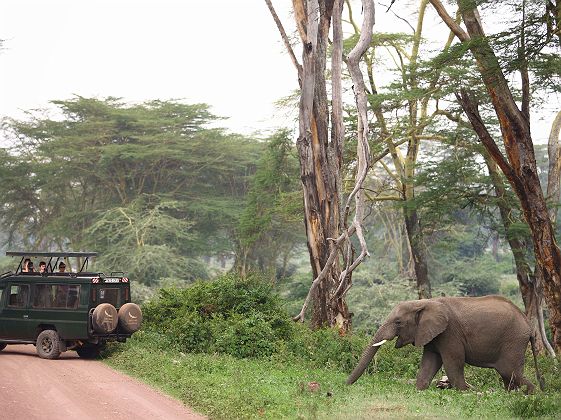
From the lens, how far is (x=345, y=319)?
2086 cm

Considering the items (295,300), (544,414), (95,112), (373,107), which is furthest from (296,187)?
(544,414)

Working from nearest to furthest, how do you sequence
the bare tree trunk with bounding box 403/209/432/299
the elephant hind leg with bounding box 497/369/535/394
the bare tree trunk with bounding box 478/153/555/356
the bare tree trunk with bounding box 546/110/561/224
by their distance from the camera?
the elephant hind leg with bounding box 497/369/535/394 → the bare tree trunk with bounding box 546/110/561/224 → the bare tree trunk with bounding box 478/153/555/356 → the bare tree trunk with bounding box 403/209/432/299

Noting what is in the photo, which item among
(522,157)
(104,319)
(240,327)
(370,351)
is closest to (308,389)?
(370,351)

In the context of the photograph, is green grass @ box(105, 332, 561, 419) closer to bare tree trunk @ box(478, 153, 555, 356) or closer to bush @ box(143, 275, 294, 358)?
bush @ box(143, 275, 294, 358)

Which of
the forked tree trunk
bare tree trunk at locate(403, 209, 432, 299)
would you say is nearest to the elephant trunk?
the forked tree trunk

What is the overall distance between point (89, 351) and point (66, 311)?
0.98 metres

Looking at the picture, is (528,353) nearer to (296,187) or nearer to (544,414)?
(544,414)

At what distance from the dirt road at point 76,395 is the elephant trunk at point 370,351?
2.83 metres

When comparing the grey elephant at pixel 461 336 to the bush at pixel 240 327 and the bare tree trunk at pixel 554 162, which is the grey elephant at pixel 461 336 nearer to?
the bush at pixel 240 327

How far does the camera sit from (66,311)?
54.6 ft

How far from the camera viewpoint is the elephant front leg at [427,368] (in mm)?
13445

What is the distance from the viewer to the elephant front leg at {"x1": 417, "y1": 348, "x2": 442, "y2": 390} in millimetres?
13445

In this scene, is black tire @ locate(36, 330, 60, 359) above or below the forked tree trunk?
below

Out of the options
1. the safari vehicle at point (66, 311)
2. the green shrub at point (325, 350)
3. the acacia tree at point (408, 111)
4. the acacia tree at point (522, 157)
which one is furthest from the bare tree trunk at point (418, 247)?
the safari vehicle at point (66, 311)
